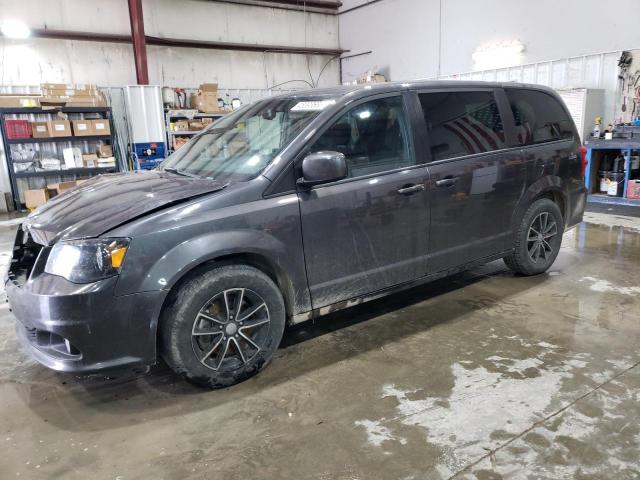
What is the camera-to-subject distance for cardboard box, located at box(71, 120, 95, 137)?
9258 mm

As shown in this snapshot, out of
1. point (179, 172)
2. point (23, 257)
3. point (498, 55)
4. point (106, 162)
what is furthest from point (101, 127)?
point (498, 55)

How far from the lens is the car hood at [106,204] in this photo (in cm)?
229

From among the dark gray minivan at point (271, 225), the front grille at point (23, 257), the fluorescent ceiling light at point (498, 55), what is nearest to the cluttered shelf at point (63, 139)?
the dark gray minivan at point (271, 225)

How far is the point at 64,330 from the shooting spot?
7.04ft

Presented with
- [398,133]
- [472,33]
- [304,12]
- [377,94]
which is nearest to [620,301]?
[398,133]

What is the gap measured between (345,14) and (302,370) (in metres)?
13.1

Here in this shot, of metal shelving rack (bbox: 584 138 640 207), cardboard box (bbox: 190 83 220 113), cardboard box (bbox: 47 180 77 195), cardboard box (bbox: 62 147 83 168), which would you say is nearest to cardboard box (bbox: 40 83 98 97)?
cardboard box (bbox: 62 147 83 168)

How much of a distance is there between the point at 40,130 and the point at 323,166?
Answer: 8.53 m

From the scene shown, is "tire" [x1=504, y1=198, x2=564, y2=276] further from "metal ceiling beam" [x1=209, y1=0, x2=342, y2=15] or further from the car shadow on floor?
"metal ceiling beam" [x1=209, y1=0, x2=342, y2=15]

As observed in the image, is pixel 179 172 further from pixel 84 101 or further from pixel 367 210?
pixel 84 101

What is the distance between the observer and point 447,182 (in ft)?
10.3

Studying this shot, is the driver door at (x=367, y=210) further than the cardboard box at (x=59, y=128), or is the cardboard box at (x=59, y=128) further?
the cardboard box at (x=59, y=128)

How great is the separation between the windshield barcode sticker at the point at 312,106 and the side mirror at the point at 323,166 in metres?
0.41

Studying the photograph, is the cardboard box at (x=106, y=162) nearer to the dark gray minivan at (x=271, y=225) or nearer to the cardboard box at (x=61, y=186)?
the cardboard box at (x=61, y=186)
